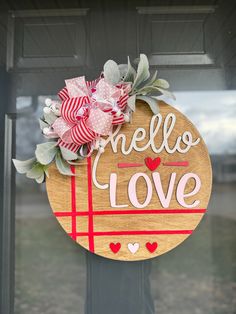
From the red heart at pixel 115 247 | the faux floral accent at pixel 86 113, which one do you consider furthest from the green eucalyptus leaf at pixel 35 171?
the red heart at pixel 115 247

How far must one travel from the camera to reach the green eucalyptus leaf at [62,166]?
1.31 m

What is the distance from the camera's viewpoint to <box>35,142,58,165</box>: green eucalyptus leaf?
4.28 feet

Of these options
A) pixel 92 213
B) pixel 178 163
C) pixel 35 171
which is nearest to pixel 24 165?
pixel 35 171

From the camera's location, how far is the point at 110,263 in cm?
147

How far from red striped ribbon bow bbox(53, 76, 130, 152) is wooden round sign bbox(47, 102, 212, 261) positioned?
74mm

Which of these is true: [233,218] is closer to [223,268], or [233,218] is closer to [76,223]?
[223,268]

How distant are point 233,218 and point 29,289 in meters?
0.73

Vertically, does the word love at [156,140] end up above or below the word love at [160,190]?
above

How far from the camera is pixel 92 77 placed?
4.99 ft

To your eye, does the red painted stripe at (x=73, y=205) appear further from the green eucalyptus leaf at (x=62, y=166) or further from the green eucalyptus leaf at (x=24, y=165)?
the green eucalyptus leaf at (x=24, y=165)

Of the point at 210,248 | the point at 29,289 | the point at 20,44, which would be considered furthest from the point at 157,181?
the point at 20,44

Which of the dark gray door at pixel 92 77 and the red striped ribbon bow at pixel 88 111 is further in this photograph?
the dark gray door at pixel 92 77

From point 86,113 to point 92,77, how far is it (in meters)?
0.30

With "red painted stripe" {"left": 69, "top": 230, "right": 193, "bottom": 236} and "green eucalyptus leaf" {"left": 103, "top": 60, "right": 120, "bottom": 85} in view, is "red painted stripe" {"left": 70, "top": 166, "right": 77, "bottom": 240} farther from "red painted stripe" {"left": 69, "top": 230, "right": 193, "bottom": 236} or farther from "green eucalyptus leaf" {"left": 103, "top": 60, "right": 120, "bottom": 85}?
"green eucalyptus leaf" {"left": 103, "top": 60, "right": 120, "bottom": 85}
